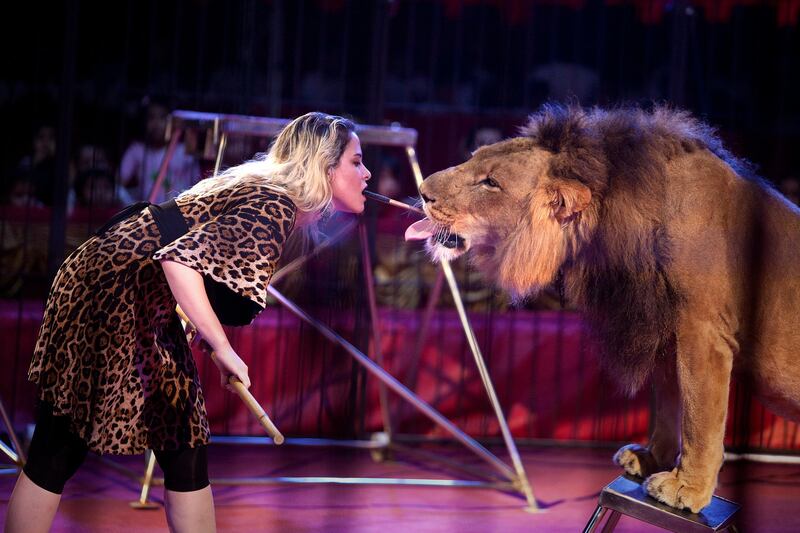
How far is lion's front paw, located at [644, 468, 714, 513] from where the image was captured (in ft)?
6.88

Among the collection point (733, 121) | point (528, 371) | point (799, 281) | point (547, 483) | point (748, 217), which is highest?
point (733, 121)

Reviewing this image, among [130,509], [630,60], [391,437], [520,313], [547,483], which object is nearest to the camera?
[130,509]

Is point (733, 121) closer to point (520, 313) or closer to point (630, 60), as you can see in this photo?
point (520, 313)

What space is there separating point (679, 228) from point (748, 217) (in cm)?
19

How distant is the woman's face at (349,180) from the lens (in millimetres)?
2582

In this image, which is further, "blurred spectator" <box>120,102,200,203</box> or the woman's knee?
"blurred spectator" <box>120,102,200,203</box>

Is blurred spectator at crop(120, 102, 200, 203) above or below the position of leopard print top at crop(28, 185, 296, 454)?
above

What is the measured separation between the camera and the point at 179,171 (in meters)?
5.40

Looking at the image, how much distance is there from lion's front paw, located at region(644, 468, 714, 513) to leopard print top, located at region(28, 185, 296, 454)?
1.07 metres

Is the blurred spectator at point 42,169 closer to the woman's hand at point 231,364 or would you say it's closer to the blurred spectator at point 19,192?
the blurred spectator at point 19,192

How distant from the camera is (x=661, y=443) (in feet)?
7.80

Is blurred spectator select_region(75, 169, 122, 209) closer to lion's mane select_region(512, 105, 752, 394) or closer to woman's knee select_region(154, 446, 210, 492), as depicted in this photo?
woman's knee select_region(154, 446, 210, 492)

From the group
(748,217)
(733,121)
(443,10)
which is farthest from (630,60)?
(748,217)

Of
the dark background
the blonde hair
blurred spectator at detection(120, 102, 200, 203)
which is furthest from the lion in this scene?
blurred spectator at detection(120, 102, 200, 203)
